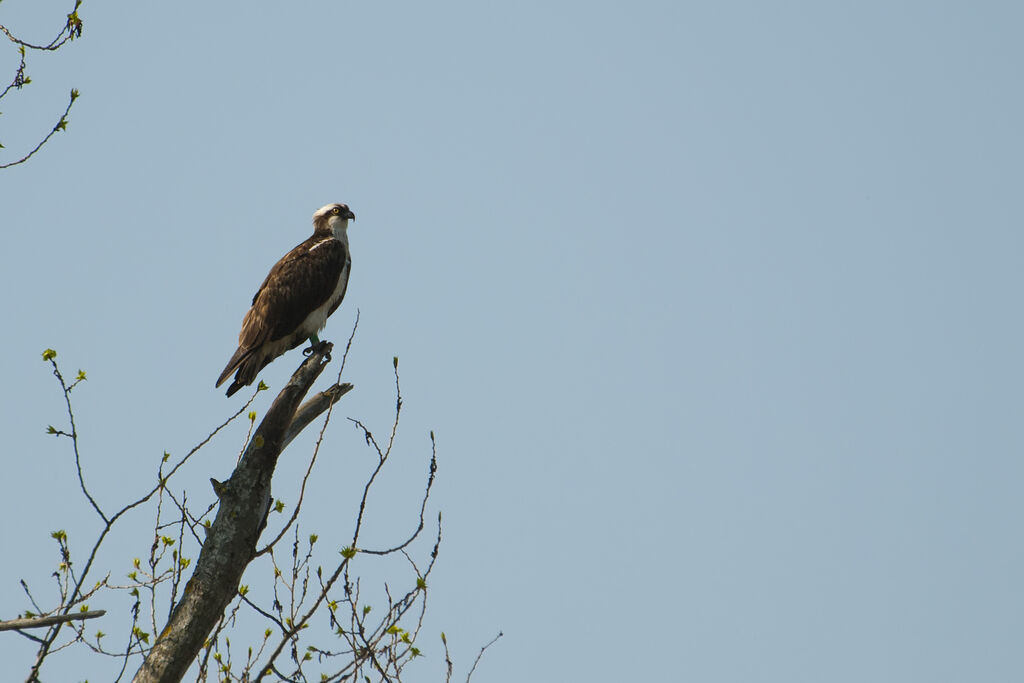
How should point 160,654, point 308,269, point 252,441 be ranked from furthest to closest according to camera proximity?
point 308,269 < point 252,441 < point 160,654

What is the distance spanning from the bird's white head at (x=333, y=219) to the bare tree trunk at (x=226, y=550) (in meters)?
5.20

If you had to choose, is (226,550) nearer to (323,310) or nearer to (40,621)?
(40,621)

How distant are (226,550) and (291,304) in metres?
4.53

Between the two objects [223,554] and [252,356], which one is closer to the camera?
[223,554]

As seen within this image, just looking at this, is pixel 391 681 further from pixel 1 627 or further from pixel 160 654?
pixel 1 627

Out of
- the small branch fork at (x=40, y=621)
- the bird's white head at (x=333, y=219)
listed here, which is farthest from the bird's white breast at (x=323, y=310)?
the small branch fork at (x=40, y=621)

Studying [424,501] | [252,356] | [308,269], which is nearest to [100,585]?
[424,501]

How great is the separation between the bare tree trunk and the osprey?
3302 mm

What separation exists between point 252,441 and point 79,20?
2.38m

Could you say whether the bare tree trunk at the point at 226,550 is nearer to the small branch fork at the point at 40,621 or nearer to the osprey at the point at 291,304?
the small branch fork at the point at 40,621

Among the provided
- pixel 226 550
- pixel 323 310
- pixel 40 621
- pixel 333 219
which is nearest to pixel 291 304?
pixel 323 310

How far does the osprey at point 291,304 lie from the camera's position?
9617mm

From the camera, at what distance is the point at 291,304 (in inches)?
391

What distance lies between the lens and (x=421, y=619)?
6430 mm
